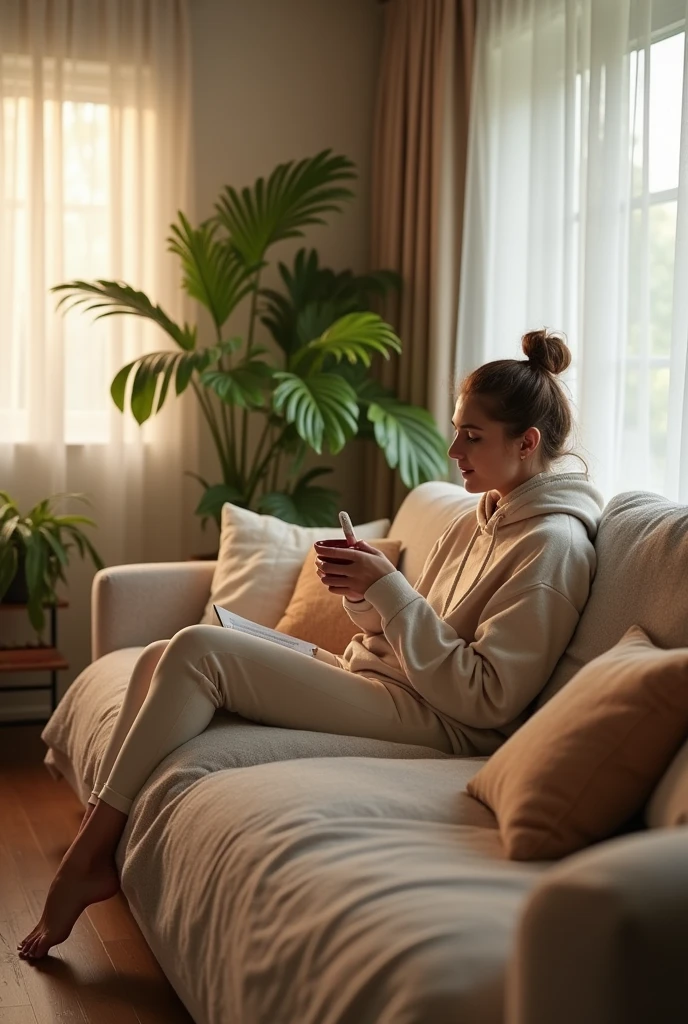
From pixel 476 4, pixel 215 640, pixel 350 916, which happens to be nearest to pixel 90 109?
pixel 476 4

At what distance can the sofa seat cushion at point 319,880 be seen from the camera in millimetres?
1384

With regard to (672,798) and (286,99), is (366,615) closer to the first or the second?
(672,798)

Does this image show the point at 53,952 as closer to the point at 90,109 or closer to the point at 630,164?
the point at 630,164

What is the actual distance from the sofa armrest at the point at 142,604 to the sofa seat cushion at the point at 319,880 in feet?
3.42

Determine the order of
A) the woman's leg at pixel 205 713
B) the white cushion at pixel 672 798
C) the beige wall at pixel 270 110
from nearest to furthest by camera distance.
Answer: the white cushion at pixel 672 798 < the woman's leg at pixel 205 713 < the beige wall at pixel 270 110

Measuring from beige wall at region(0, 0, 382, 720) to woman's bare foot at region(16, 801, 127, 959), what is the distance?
6.92ft

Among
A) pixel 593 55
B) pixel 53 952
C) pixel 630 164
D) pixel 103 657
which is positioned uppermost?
pixel 593 55

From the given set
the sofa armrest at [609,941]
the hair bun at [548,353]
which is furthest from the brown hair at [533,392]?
the sofa armrest at [609,941]

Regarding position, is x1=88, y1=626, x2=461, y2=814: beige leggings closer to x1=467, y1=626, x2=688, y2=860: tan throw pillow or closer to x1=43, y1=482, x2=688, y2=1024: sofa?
x1=43, y1=482, x2=688, y2=1024: sofa

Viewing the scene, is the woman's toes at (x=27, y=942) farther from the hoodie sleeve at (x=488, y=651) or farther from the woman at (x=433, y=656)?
the hoodie sleeve at (x=488, y=651)

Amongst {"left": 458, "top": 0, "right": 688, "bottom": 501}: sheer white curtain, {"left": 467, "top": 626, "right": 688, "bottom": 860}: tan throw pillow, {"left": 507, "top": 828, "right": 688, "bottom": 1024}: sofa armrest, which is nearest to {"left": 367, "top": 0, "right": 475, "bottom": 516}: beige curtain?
{"left": 458, "top": 0, "right": 688, "bottom": 501}: sheer white curtain

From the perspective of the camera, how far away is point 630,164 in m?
3.11

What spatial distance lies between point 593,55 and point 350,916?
2.45m

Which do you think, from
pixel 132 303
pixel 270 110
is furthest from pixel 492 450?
pixel 270 110
